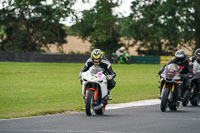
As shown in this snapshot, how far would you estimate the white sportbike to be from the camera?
546 inches

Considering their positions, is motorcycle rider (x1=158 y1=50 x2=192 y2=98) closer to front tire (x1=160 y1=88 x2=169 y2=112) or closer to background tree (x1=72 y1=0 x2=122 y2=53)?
front tire (x1=160 y1=88 x2=169 y2=112)

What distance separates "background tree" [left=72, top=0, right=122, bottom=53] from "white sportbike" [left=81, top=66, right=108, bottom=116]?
4740 cm

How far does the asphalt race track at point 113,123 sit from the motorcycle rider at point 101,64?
33.4 inches

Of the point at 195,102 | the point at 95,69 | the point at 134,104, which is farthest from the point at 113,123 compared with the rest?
the point at 195,102

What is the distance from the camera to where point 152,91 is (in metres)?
23.9

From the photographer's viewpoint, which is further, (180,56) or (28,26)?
(28,26)

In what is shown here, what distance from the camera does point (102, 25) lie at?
212 feet

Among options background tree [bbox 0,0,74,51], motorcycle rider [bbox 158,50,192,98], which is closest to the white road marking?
motorcycle rider [bbox 158,50,192,98]

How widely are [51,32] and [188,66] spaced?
63.4m

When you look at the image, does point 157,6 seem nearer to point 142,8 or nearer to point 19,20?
point 142,8

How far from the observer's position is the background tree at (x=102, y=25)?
61781 millimetres

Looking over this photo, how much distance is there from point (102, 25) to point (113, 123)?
52.7 meters

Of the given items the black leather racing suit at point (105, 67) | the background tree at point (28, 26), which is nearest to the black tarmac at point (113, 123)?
the black leather racing suit at point (105, 67)

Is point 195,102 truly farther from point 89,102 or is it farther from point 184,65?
point 89,102
